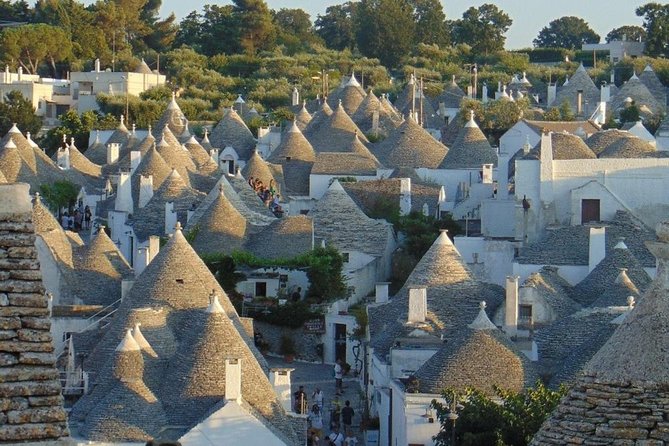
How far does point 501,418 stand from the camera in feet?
69.5

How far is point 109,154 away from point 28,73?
126 feet

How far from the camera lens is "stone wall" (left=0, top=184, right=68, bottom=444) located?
24.1ft

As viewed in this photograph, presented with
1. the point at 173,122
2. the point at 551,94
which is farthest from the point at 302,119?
the point at 551,94

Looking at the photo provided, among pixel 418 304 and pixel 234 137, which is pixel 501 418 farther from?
pixel 234 137

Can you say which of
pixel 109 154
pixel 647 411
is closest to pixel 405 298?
pixel 647 411

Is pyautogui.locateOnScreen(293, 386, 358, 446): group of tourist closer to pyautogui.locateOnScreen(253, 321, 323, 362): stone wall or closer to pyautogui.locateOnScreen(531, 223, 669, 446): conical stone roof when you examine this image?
pyautogui.locateOnScreen(253, 321, 323, 362): stone wall

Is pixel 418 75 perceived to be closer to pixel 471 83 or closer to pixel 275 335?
pixel 471 83

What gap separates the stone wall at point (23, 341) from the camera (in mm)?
7352

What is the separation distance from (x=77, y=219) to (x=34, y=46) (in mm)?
49141

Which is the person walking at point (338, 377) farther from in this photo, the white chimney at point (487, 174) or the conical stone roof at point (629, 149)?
the white chimney at point (487, 174)

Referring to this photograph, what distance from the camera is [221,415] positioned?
77.5ft

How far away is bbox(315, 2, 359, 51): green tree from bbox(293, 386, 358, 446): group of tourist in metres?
89.7

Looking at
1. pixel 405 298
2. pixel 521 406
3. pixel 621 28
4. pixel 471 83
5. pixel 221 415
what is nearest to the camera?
pixel 521 406

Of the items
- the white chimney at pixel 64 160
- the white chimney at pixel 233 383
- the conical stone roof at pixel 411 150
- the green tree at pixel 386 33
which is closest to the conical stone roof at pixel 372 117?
the conical stone roof at pixel 411 150
